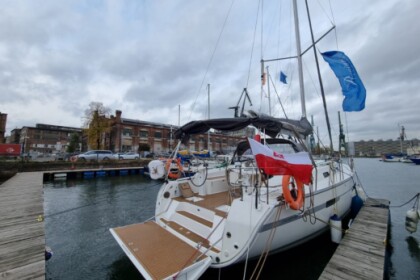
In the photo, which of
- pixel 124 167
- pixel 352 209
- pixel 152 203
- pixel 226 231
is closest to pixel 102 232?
pixel 152 203

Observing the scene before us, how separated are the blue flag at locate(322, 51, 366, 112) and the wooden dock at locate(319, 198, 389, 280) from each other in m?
3.16

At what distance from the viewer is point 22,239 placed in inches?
180

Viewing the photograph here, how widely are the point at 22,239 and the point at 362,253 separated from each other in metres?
A: 7.29

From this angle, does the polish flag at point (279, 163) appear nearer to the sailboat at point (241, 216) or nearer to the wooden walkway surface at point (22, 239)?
the sailboat at point (241, 216)

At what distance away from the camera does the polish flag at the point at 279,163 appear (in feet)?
10.0

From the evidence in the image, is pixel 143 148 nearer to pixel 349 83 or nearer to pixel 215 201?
pixel 215 201

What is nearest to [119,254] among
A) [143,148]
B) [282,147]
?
[282,147]

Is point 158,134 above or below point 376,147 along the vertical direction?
above

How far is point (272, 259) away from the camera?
4195mm

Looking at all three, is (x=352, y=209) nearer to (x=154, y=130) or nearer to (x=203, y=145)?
(x=154, y=130)

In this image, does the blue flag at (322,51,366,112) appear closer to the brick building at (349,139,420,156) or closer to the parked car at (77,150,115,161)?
the parked car at (77,150,115,161)

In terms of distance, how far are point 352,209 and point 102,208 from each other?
34.6 ft

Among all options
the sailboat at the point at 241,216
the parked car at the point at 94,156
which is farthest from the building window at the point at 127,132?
the sailboat at the point at 241,216

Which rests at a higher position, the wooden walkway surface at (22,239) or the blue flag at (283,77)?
the blue flag at (283,77)
